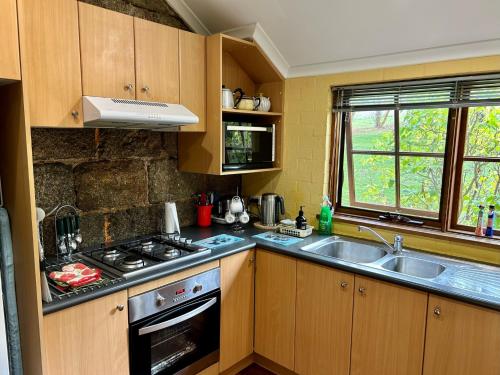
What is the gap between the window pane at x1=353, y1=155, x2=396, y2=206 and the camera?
8.63 ft

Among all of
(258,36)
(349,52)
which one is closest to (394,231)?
(349,52)

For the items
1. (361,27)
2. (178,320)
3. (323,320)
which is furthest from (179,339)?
(361,27)

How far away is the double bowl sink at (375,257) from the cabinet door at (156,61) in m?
1.27

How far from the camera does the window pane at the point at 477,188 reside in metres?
2.22

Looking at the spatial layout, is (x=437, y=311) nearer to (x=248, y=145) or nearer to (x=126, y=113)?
(x=248, y=145)

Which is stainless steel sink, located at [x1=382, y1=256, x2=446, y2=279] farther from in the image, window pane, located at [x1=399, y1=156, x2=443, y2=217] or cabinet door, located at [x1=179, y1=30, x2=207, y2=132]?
cabinet door, located at [x1=179, y1=30, x2=207, y2=132]

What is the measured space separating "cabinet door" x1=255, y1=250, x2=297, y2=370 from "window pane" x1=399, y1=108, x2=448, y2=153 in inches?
43.8

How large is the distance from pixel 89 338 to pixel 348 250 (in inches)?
64.9

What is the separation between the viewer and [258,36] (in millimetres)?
2568

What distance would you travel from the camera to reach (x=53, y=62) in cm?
175

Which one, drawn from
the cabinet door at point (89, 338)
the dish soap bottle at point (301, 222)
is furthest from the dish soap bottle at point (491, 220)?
the cabinet door at point (89, 338)

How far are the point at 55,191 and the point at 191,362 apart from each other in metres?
1.22

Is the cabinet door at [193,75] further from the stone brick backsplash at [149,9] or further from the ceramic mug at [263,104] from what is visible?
the ceramic mug at [263,104]

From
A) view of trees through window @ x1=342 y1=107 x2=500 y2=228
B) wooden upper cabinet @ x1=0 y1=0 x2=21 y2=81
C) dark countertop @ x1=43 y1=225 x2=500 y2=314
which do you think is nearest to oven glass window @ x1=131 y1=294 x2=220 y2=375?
dark countertop @ x1=43 y1=225 x2=500 y2=314
